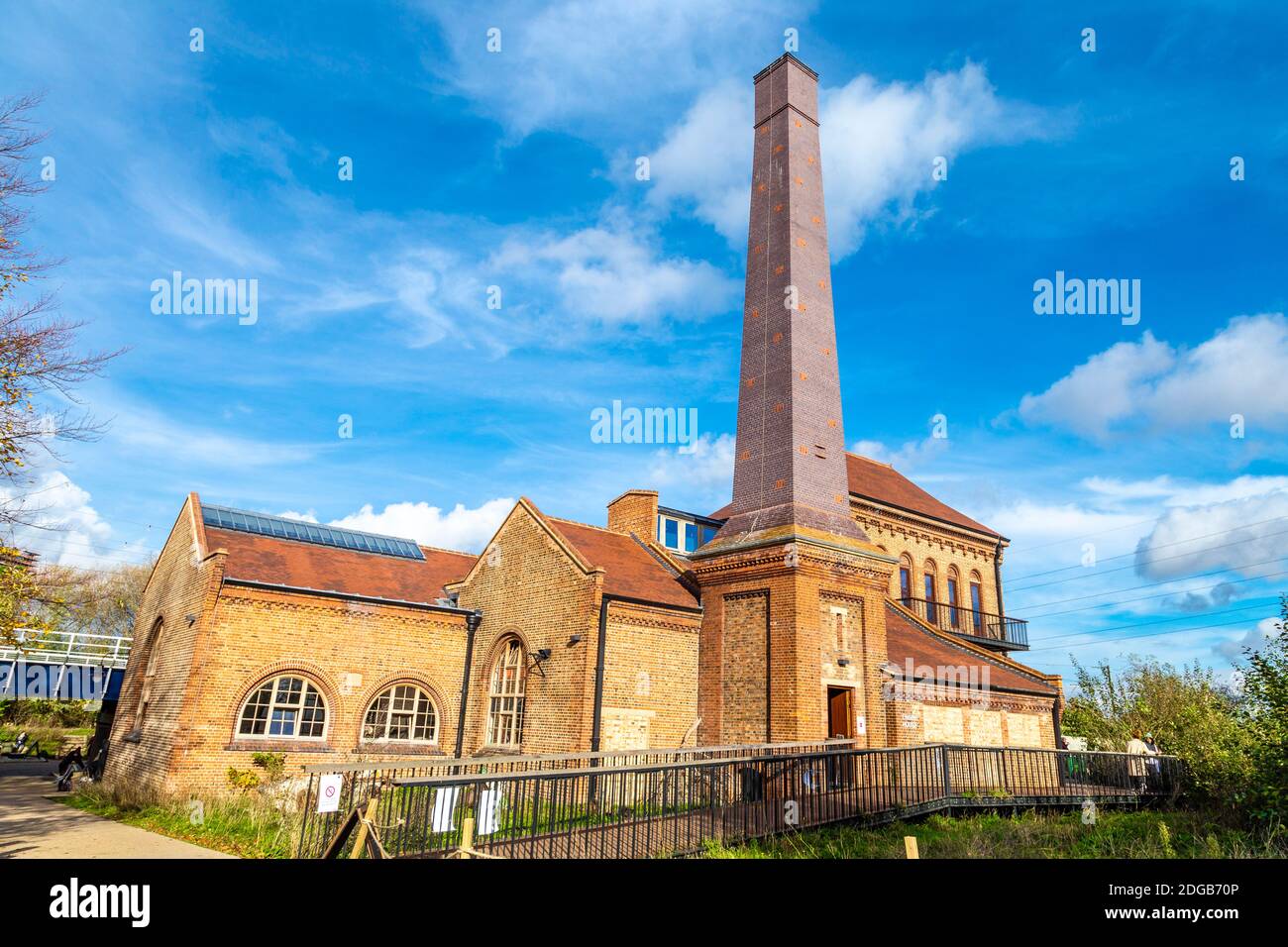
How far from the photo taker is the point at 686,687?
18.0m

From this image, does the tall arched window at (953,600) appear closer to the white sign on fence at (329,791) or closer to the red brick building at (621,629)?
the red brick building at (621,629)

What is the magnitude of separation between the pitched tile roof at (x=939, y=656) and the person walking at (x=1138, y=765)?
3.60 metres

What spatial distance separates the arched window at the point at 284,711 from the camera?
1669 cm

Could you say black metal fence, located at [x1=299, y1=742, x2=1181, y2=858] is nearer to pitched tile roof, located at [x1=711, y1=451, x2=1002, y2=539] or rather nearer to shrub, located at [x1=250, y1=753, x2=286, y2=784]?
shrub, located at [x1=250, y1=753, x2=286, y2=784]

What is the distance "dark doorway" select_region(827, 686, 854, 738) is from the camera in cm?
1680

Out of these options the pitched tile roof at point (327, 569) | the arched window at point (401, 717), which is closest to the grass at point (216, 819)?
the arched window at point (401, 717)

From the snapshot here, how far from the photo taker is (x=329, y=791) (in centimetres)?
877

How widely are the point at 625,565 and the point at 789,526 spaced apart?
193 inches

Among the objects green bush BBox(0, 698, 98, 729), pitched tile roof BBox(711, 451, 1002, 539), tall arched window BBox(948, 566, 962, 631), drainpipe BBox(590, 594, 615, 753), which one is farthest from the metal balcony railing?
green bush BBox(0, 698, 98, 729)

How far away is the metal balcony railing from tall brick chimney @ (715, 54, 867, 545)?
1269cm

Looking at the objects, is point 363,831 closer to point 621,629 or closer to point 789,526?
point 621,629

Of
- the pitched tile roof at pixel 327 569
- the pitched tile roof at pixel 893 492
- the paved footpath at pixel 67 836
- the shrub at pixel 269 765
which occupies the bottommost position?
the paved footpath at pixel 67 836
